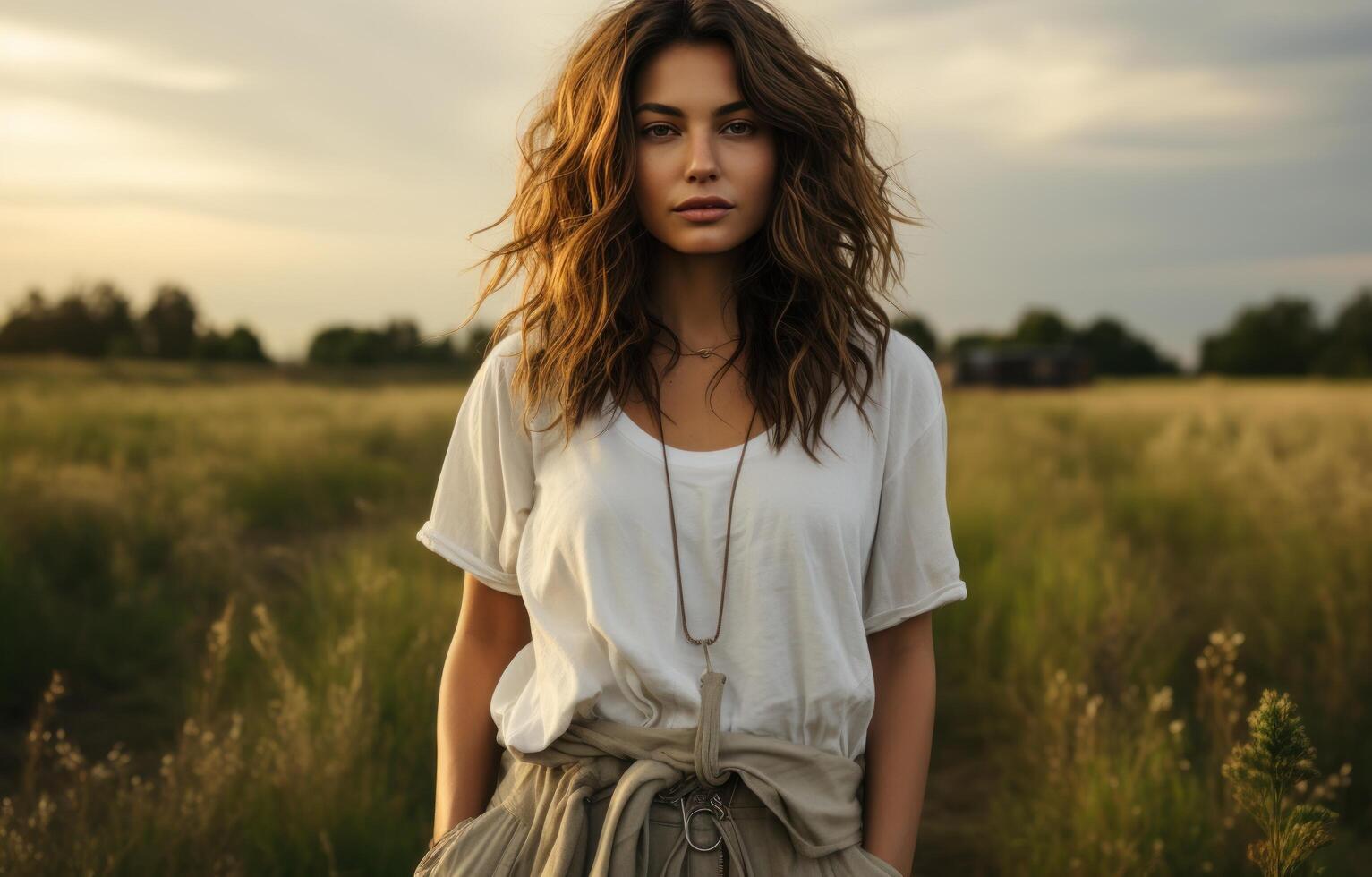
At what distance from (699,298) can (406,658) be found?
2.33 meters

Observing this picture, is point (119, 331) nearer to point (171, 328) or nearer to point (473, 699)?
point (171, 328)

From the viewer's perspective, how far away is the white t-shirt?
158 centimetres

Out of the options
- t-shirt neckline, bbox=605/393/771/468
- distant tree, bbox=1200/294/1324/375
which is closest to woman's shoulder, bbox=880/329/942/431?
t-shirt neckline, bbox=605/393/771/468

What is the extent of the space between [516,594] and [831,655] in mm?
537

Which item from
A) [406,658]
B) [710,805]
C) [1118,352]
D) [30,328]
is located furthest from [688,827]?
[1118,352]

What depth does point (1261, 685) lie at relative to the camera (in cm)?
444

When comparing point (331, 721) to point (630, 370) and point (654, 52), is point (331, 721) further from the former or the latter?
point (654, 52)

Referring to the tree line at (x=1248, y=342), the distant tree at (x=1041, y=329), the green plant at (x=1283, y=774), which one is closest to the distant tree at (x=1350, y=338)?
the tree line at (x=1248, y=342)

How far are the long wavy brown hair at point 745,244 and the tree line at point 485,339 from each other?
0.19 metres

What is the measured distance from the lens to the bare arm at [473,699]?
5.97ft

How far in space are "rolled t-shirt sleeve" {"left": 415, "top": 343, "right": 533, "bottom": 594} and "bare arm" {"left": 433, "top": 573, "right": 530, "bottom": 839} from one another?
0.22 ft

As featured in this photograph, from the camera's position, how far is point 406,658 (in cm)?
374

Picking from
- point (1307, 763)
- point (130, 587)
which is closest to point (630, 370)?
point (1307, 763)

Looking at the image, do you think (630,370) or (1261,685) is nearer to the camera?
(630,370)
